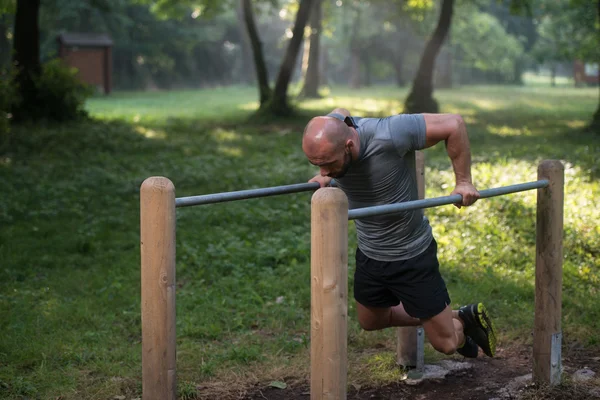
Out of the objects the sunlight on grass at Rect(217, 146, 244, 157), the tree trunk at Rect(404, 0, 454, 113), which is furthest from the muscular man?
the tree trunk at Rect(404, 0, 454, 113)

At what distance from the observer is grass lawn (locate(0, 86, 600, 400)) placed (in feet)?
17.0

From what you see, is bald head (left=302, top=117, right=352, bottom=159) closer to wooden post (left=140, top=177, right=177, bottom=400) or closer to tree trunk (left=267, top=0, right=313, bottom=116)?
wooden post (left=140, top=177, right=177, bottom=400)

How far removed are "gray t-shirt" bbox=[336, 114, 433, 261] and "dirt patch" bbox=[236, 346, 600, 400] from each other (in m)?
1.00

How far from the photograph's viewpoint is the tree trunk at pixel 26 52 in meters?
17.2

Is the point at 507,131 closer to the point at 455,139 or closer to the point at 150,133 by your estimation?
the point at 150,133

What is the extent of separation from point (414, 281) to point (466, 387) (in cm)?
107

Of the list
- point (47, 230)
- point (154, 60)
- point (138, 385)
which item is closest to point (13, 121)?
point (47, 230)

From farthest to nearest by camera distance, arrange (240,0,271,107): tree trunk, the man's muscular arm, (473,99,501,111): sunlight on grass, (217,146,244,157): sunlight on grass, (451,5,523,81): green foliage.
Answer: (451,5,523,81): green foliage < (473,99,501,111): sunlight on grass < (240,0,271,107): tree trunk < (217,146,244,157): sunlight on grass < the man's muscular arm

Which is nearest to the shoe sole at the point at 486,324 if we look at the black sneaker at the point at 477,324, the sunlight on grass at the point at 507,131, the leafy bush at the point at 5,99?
the black sneaker at the point at 477,324

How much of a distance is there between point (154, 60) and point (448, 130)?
143 ft

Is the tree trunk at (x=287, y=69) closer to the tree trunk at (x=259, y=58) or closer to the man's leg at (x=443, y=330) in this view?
the tree trunk at (x=259, y=58)

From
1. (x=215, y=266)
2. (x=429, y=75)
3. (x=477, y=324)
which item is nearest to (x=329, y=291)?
(x=477, y=324)

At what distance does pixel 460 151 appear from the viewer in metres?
3.93

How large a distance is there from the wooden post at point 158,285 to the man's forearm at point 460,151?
136 centimetres
